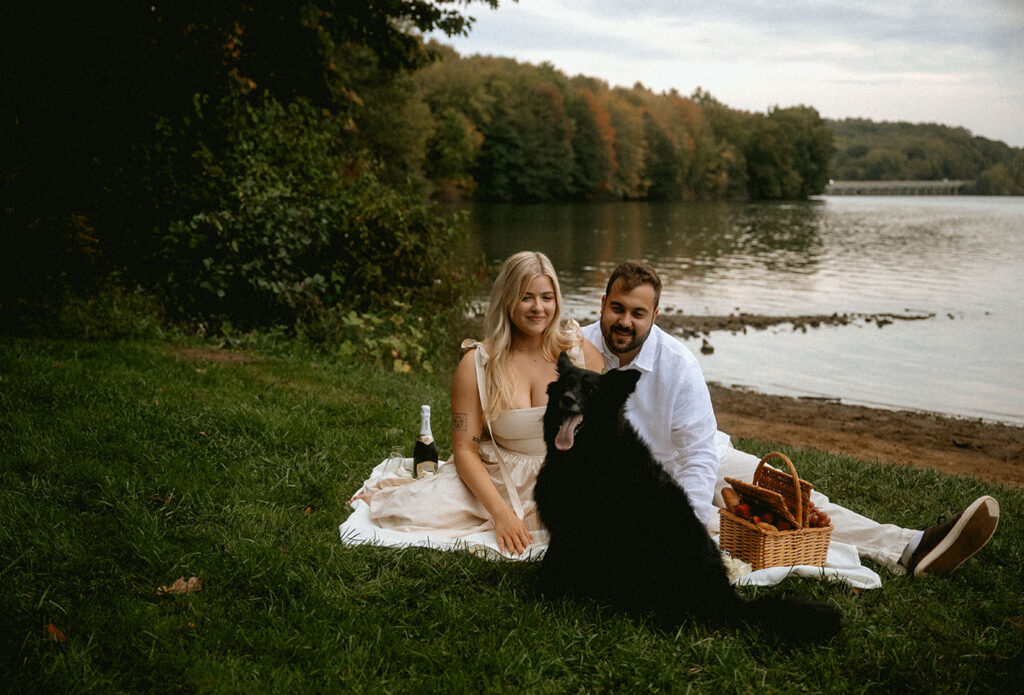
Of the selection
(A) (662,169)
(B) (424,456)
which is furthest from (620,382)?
(A) (662,169)

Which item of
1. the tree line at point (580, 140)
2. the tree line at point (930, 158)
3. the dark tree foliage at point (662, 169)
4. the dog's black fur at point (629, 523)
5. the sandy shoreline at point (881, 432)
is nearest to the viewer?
the dog's black fur at point (629, 523)

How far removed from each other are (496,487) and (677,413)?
1336 millimetres

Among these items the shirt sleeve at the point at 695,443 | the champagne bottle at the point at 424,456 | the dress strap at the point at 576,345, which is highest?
the dress strap at the point at 576,345

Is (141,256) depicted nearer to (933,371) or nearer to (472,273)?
(472,273)

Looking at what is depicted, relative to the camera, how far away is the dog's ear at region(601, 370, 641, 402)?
129 inches

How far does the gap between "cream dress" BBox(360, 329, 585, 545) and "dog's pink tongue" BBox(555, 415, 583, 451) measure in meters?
1.15

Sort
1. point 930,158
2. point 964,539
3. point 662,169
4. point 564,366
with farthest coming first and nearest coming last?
point 930,158
point 662,169
point 964,539
point 564,366

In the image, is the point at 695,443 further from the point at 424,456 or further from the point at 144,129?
the point at 144,129

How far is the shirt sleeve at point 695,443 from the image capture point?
14.2 feet

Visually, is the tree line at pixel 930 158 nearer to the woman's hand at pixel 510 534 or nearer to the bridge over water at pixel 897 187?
the bridge over water at pixel 897 187

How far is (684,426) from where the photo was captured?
14.8 feet

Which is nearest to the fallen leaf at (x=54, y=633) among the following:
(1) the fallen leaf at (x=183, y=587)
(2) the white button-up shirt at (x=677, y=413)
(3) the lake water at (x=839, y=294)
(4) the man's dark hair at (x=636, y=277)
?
(1) the fallen leaf at (x=183, y=587)

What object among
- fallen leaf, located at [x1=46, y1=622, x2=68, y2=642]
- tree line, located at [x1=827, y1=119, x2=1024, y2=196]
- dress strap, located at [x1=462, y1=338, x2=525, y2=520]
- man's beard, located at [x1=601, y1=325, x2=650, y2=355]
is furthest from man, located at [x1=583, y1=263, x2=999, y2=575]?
tree line, located at [x1=827, y1=119, x2=1024, y2=196]

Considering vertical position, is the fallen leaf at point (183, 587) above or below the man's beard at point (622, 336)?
below
